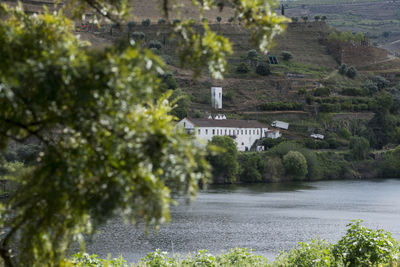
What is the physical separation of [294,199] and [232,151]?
16079 millimetres

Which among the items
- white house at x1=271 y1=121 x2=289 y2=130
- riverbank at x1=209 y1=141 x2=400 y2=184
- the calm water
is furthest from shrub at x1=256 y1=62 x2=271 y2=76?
the calm water

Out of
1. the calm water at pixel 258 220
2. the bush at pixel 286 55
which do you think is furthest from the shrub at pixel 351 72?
the calm water at pixel 258 220

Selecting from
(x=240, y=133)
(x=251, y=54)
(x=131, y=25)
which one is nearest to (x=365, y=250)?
(x=240, y=133)

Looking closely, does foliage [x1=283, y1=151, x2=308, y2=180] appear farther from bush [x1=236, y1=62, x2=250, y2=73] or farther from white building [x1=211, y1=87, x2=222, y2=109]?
bush [x1=236, y1=62, x2=250, y2=73]

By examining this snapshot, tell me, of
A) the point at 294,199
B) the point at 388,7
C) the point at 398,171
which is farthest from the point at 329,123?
the point at 388,7

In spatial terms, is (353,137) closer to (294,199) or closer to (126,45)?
(294,199)

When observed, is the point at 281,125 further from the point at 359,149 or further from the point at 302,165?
the point at 302,165

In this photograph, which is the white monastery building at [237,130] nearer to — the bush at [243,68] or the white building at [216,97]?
the white building at [216,97]

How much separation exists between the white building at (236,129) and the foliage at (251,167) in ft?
22.9

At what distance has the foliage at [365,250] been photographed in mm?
10070

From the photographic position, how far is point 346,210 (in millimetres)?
37469

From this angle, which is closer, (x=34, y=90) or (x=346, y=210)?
(x=34, y=90)

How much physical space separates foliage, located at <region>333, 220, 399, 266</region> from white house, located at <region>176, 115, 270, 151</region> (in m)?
55.3

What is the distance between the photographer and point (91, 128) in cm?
414
